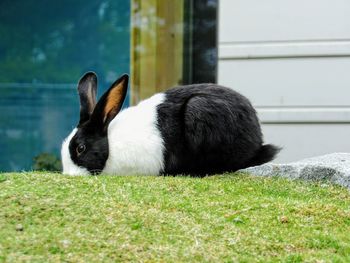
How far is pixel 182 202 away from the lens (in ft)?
13.4

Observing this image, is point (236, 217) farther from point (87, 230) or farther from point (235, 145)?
point (235, 145)

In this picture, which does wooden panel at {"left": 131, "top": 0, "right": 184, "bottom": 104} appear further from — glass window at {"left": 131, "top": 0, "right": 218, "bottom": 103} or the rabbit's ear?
the rabbit's ear

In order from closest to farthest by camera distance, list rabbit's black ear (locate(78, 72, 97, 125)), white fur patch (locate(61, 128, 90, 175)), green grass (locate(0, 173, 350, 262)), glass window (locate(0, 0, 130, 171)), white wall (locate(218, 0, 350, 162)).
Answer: green grass (locate(0, 173, 350, 262))
white fur patch (locate(61, 128, 90, 175))
rabbit's black ear (locate(78, 72, 97, 125))
white wall (locate(218, 0, 350, 162))
glass window (locate(0, 0, 130, 171))

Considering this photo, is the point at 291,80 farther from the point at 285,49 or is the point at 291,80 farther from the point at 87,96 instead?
the point at 87,96

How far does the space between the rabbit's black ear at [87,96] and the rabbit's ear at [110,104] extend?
5.8 inches

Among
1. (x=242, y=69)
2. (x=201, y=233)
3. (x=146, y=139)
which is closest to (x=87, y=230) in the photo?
(x=201, y=233)

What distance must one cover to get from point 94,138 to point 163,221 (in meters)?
1.65

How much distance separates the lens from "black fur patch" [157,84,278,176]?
5176 mm

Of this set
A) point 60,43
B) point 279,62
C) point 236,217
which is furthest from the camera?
point 60,43

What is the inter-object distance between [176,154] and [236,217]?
1388mm

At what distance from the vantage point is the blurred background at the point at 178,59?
6.92 m

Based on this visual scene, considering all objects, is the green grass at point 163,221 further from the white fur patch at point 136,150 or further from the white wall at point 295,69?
the white wall at point 295,69

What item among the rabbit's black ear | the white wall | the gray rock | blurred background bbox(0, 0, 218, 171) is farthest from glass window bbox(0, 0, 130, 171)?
the gray rock

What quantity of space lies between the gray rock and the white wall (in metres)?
1.40
